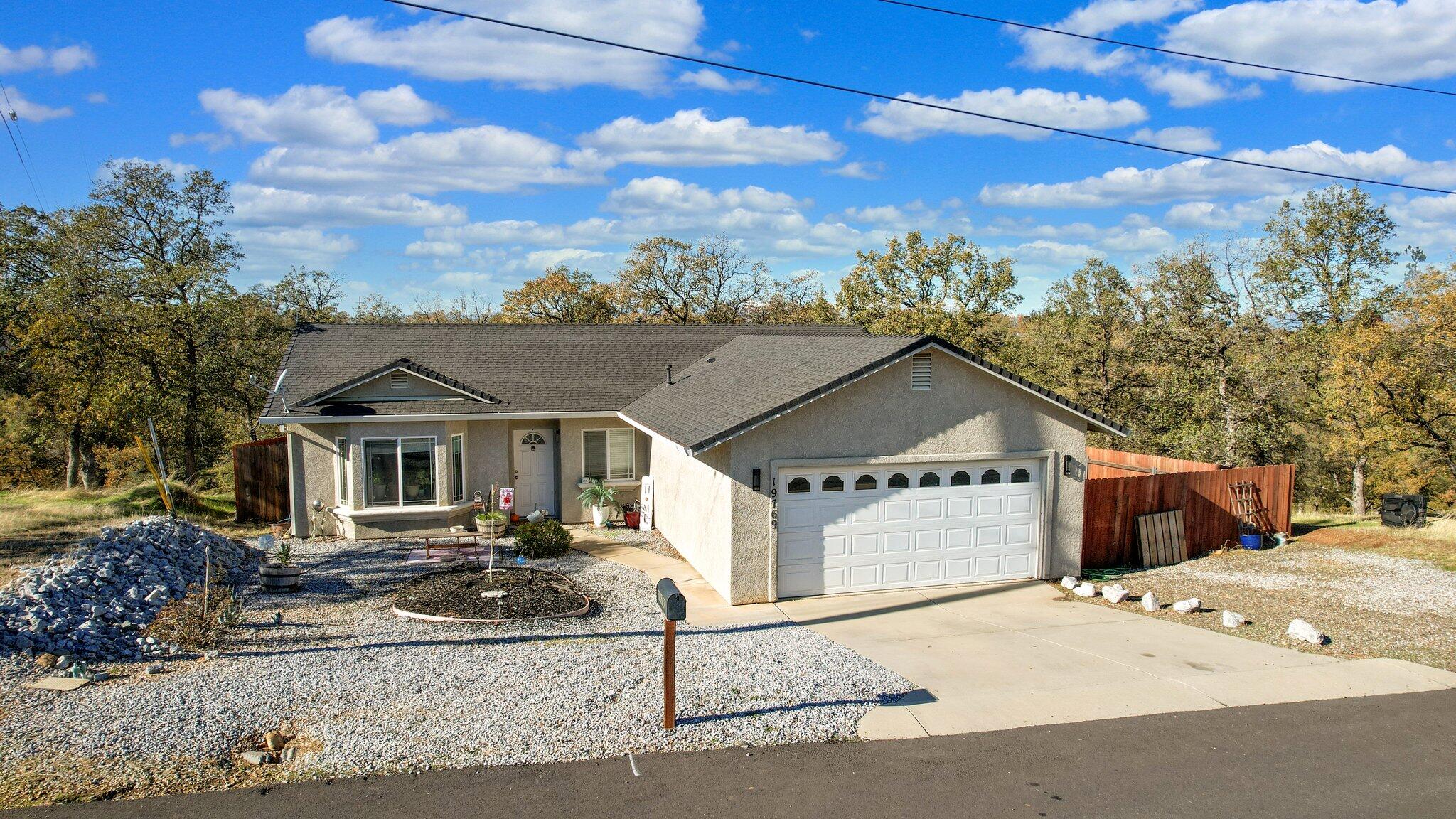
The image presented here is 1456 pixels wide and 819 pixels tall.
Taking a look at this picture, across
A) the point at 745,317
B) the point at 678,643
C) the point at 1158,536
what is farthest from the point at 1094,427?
the point at 745,317

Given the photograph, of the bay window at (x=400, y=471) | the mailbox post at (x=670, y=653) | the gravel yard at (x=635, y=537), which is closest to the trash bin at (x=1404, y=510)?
the gravel yard at (x=635, y=537)

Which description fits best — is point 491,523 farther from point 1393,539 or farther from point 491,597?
point 1393,539

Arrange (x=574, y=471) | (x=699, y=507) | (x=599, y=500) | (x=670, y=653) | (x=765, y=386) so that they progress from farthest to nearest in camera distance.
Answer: (x=574, y=471)
(x=599, y=500)
(x=699, y=507)
(x=765, y=386)
(x=670, y=653)

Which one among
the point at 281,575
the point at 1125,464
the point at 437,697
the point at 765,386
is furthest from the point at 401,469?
the point at 1125,464

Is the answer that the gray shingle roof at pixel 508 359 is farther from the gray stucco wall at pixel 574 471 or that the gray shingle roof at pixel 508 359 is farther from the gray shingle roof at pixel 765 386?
the gray shingle roof at pixel 765 386

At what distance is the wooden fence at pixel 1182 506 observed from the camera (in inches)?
583

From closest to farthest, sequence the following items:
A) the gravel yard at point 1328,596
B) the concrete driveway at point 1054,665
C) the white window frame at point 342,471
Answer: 1. the concrete driveway at point 1054,665
2. the gravel yard at point 1328,596
3. the white window frame at point 342,471

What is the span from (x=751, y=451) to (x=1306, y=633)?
7.33 meters

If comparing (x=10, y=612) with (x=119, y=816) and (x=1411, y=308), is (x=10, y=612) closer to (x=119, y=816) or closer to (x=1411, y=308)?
(x=119, y=816)

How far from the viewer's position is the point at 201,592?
34.4ft

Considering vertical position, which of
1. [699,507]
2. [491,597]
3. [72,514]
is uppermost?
[699,507]

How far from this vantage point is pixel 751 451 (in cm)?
1169

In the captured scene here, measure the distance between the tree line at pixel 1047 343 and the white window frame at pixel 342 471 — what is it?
1020 centimetres

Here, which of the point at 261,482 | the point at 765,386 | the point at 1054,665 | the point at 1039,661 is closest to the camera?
the point at 1054,665
